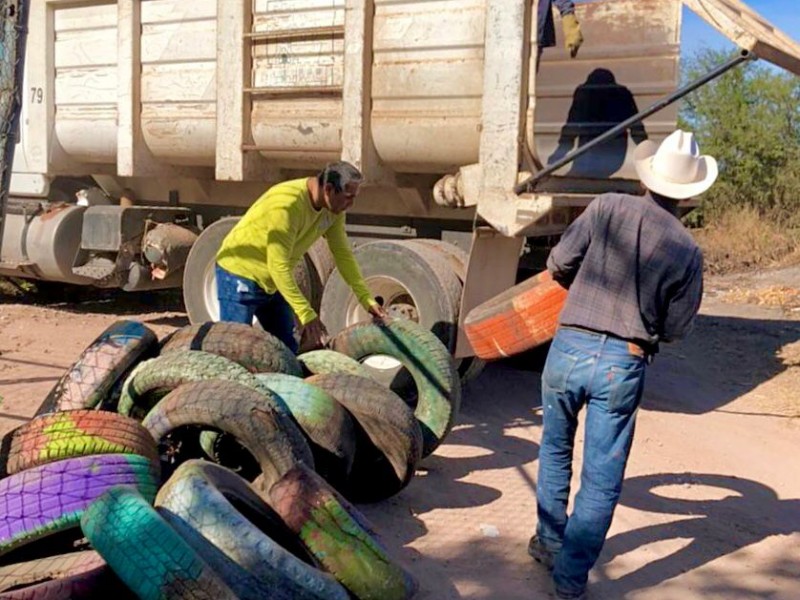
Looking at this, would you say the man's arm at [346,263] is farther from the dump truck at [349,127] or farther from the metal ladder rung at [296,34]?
the metal ladder rung at [296,34]

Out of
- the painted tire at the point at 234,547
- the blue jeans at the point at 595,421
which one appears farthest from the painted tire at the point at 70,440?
the blue jeans at the point at 595,421

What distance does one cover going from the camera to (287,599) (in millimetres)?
3170

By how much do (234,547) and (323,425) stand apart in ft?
3.92

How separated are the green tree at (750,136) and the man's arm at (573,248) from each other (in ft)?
58.9

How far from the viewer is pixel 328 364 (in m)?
5.21

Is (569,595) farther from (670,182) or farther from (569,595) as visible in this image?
(670,182)

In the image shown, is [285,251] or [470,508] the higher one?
[285,251]

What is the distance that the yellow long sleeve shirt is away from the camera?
499cm

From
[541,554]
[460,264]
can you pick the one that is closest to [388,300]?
[460,264]

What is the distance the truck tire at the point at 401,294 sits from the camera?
6.35 metres

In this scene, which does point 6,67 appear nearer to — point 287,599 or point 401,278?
point 287,599

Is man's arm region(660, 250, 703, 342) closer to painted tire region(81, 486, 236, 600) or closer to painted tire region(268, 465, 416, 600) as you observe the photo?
painted tire region(268, 465, 416, 600)

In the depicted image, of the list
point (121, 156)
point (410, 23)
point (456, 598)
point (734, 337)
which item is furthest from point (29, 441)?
point (734, 337)

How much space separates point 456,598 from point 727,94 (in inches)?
844
